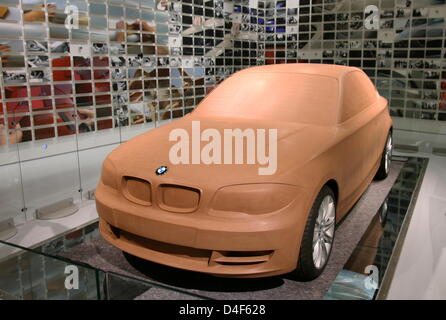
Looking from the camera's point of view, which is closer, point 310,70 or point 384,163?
point 310,70

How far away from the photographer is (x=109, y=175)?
2.30 metres

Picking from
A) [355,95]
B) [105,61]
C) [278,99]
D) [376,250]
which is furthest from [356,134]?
[105,61]

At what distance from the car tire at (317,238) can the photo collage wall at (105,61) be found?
244 centimetres

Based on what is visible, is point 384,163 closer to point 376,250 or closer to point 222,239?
point 376,250

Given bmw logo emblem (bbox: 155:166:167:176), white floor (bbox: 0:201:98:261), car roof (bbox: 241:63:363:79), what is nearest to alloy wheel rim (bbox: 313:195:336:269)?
bmw logo emblem (bbox: 155:166:167:176)

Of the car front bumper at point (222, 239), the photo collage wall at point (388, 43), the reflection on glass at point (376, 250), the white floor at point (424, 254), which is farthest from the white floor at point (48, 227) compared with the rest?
the photo collage wall at point (388, 43)

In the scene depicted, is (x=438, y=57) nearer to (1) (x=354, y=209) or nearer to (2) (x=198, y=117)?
(1) (x=354, y=209)

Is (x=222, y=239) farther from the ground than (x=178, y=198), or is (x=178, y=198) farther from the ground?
(x=178, y=198)

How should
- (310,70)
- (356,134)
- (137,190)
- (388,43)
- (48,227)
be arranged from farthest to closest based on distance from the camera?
(388,43) < (48,227) < (310,70) < (356,134) < (137,190)

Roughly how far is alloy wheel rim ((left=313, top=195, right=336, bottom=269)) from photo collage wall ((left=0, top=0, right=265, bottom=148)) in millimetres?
2452

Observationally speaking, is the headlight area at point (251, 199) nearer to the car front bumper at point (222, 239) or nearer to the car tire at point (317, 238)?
the car front bumper at point (222, 239)

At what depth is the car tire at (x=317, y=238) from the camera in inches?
81.5

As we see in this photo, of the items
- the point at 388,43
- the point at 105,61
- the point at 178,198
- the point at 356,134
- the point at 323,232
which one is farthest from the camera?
the point at 388,43

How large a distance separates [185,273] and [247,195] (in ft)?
2.37
